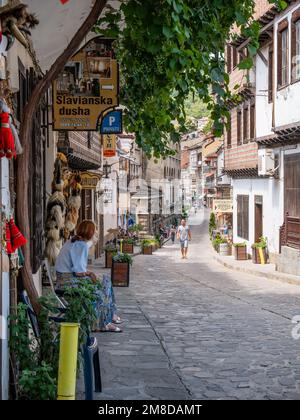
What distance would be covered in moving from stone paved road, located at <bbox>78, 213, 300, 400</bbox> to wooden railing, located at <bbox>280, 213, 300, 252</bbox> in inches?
200

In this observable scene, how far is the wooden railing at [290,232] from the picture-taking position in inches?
902

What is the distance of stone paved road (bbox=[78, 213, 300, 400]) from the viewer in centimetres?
760

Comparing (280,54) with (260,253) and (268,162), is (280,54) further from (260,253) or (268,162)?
(260,253)

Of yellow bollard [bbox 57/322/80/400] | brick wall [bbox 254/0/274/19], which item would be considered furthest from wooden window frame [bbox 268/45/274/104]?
yellow bollard [bbox 57/322/80/400]

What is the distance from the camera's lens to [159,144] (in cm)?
1298

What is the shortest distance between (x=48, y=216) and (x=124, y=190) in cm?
3597

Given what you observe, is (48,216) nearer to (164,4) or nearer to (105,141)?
(164,4)

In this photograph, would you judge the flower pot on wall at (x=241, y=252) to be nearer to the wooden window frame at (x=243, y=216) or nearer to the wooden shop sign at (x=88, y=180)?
the wooden window frame at (x=243, y=216)

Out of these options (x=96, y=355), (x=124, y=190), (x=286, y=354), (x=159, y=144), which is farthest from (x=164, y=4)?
(x=124, y=190)

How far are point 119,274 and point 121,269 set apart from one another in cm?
16

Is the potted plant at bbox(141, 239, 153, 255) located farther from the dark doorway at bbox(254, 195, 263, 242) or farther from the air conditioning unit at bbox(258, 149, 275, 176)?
the air conditioning unit at bbox(258, 149, 275, 176)

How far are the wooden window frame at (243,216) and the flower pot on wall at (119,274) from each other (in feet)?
48.8

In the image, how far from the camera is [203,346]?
9.94 metres

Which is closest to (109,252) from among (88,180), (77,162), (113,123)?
(88,180)
